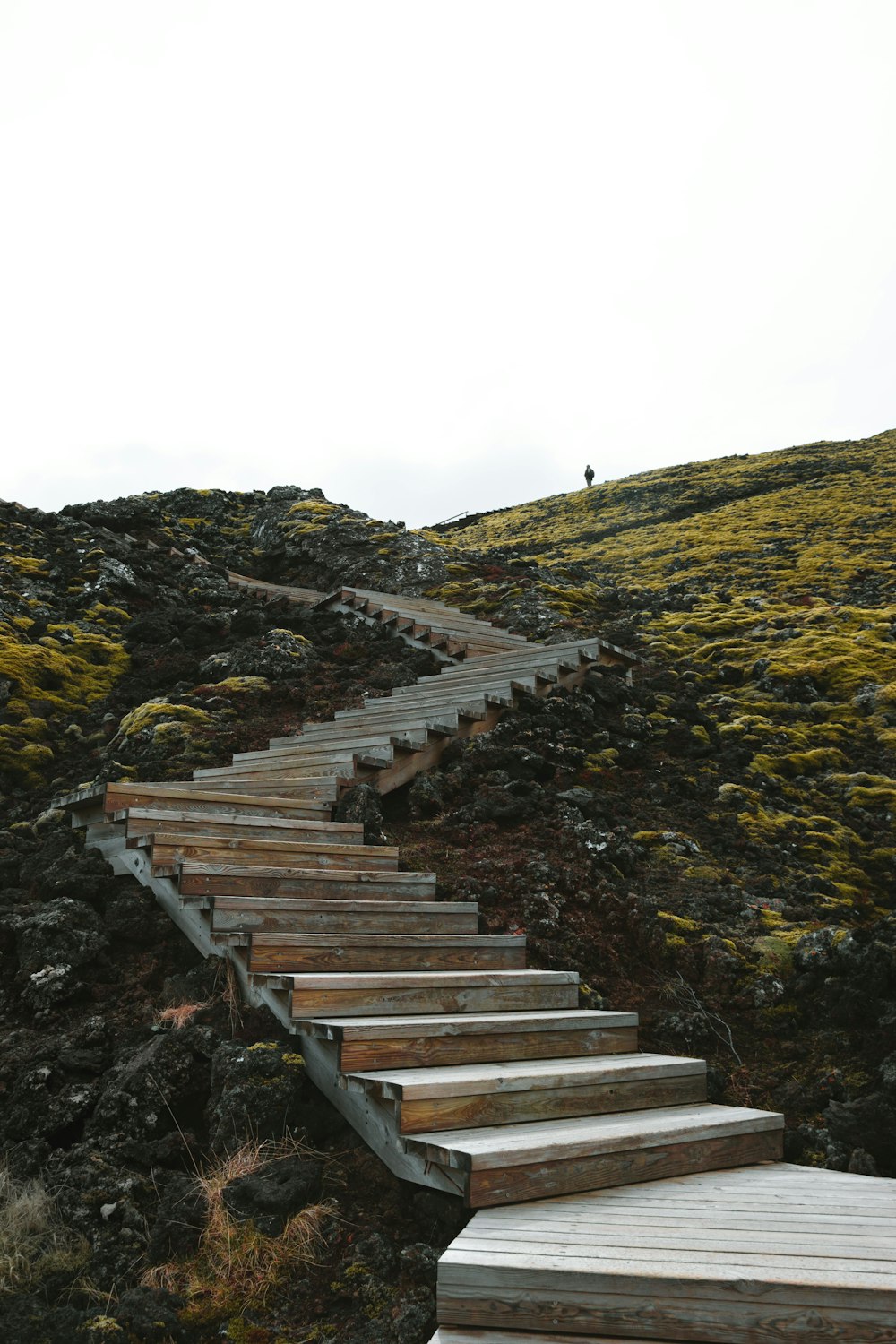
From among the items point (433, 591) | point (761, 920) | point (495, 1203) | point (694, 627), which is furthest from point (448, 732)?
point (433, 591)

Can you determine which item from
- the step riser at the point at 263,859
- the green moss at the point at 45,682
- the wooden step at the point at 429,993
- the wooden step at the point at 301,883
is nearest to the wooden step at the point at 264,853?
the step riser at the point at 263,859

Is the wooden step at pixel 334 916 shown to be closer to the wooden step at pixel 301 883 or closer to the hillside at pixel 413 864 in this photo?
the wooden step at pixel 301 883

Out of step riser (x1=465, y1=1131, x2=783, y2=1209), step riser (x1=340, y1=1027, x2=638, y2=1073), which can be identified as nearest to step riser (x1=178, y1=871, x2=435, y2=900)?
step riser (x1=340, y1=1027, x2=638, y2=1073)

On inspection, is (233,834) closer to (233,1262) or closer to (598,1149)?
(233,1262)

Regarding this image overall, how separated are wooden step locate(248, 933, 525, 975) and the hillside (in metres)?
0.38

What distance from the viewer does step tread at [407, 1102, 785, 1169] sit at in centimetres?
377

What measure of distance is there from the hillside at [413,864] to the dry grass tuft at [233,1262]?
0.02 m

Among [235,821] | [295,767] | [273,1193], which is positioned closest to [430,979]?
[273,1193]

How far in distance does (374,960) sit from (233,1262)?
2.04 metres

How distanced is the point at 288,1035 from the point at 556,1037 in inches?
60.2

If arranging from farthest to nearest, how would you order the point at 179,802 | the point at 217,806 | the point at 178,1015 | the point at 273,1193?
the point at 217,806
the point at 179,802
the point at 178,1015
the point at 273,1193

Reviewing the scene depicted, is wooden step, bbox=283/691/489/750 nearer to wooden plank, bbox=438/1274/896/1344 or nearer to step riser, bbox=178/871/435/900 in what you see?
step riser, bbox=178/871/435/900

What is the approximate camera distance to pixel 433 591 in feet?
61.1

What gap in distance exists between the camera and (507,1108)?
4375 mm
